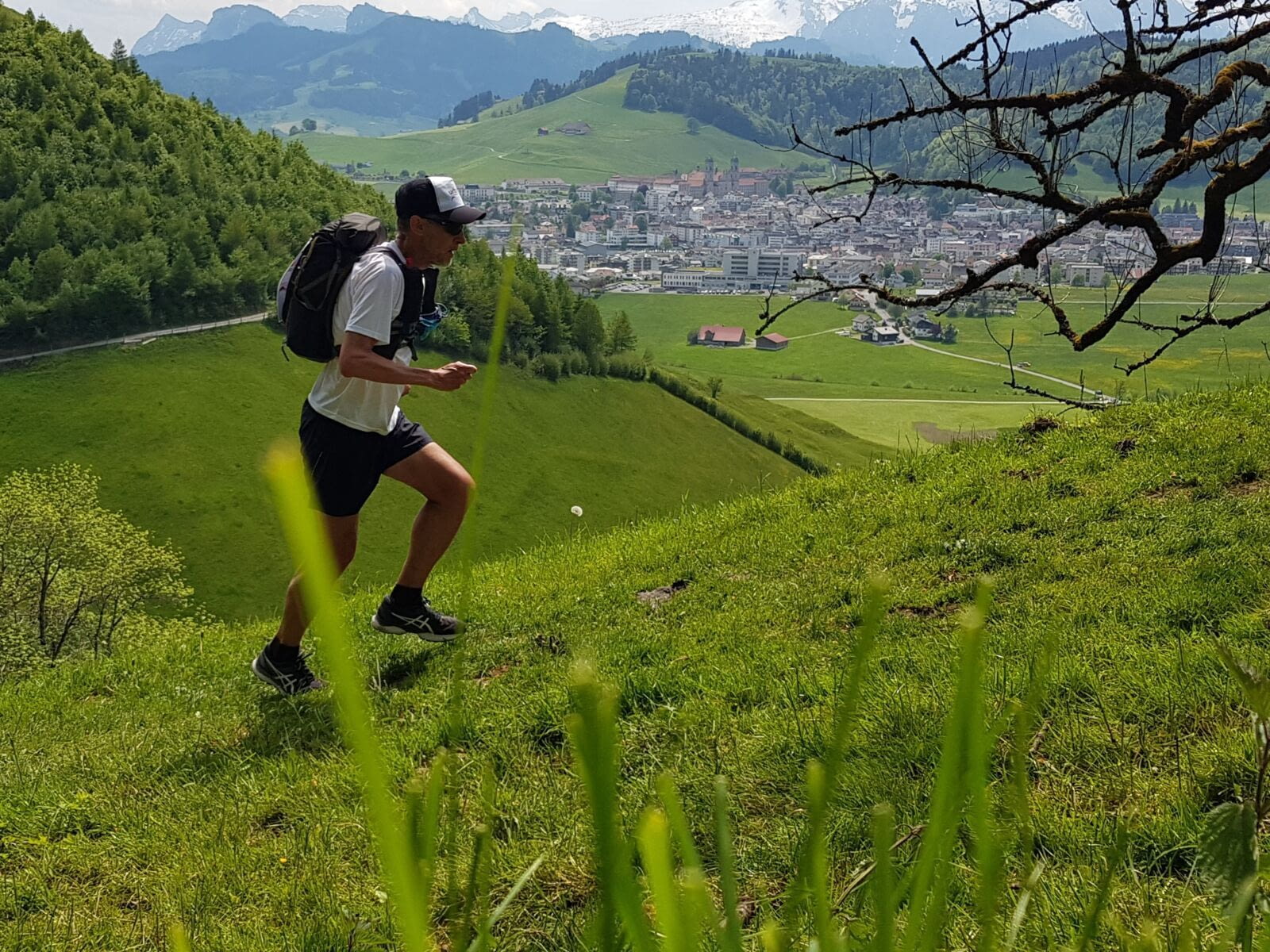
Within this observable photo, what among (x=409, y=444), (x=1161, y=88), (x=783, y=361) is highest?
(x=1161, y=88)

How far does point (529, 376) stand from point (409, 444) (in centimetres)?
9800

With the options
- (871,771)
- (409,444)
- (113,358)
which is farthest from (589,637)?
(113,358)

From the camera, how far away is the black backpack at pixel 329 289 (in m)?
5.21

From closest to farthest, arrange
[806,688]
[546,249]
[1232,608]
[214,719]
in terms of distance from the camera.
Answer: [806,688], [1232,608], [214,719], [546,249]

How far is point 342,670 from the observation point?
15.0 inches

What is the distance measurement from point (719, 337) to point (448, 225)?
16795 cm

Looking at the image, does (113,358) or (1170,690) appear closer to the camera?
(1170,690)

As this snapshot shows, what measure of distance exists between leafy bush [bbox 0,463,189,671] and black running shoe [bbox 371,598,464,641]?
44.2 meters

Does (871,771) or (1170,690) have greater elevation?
(1170,690)

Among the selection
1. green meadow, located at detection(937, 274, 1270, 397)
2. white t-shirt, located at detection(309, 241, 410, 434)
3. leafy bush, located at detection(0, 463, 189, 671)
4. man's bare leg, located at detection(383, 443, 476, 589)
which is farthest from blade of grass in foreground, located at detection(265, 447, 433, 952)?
green meadow, located at detection(937, 274, 1270, 397)

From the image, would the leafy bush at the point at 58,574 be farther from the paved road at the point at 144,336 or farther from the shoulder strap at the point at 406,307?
the shoulder strap at the point at 406,307

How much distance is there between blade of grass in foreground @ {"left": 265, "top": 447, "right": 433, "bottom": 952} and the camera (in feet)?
1.13

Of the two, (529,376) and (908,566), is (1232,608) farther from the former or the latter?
(529,376)

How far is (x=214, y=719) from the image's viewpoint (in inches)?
214
